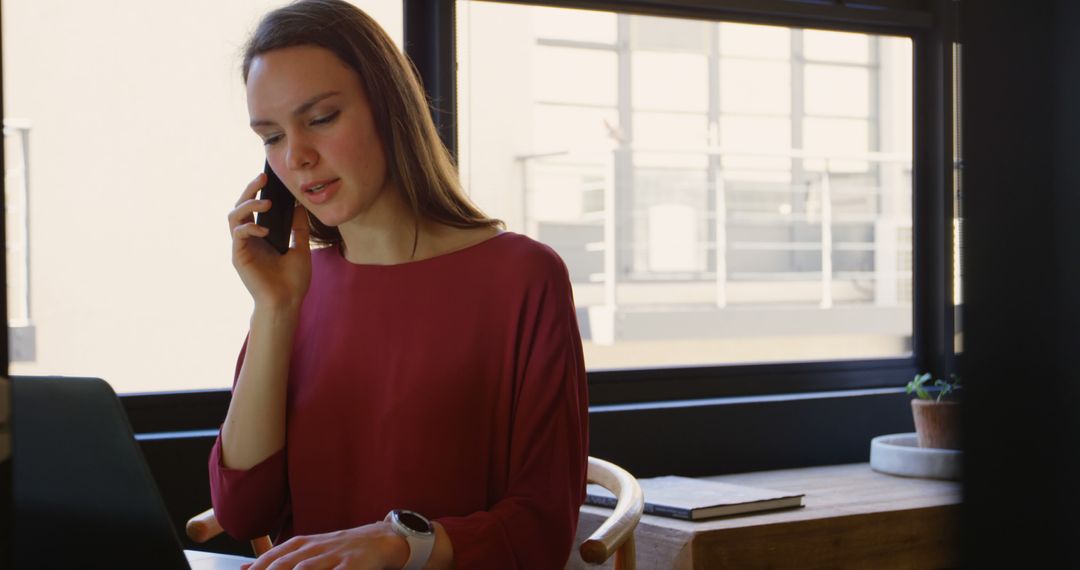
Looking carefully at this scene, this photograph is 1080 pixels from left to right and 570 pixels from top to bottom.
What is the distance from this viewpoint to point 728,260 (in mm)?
4000

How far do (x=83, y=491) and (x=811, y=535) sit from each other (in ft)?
5.25

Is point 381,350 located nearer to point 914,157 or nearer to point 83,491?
point 83,491

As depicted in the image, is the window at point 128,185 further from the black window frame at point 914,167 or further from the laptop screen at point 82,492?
the laptop screen at point 82,492

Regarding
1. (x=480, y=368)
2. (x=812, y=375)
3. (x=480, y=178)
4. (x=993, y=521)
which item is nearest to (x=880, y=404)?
(x=812, y=375)

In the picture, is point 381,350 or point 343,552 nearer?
point 343,552

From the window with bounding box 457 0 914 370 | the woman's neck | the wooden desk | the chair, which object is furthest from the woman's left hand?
the window with bounding box 457 0 914 370

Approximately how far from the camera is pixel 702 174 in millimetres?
4168

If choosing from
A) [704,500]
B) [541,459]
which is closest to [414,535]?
[541,459]

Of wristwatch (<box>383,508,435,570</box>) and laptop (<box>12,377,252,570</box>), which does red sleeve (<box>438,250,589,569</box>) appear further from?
laptop (<box>12,377,252,570</box>)

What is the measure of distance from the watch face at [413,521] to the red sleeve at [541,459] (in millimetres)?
24

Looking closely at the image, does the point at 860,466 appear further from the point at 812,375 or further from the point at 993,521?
the point at 993,521

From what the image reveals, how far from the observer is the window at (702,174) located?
2.92m

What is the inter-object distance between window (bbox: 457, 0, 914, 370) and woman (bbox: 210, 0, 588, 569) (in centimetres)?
124

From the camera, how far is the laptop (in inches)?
18.5
